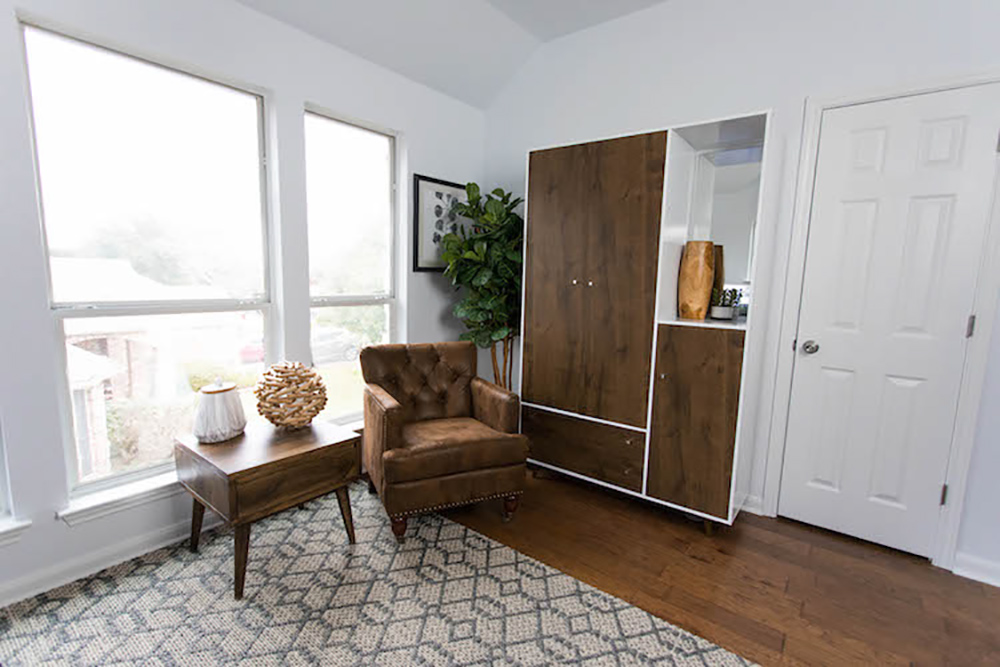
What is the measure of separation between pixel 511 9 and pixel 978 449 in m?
3.26

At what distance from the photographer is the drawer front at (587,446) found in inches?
96.8

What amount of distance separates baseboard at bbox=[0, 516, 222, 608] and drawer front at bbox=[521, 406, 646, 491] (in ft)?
5.85

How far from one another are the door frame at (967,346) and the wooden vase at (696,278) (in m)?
0.42

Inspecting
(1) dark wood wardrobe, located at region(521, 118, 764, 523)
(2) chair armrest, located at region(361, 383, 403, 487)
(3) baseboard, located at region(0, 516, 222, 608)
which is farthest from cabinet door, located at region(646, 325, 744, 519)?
(3) baseboard, located at region(0, 516, 222, 608)

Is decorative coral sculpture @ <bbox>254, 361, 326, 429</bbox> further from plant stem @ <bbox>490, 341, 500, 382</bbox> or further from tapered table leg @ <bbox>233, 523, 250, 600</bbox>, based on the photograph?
plant stem @ <bbox>490, 341, 500, 382</bbox>

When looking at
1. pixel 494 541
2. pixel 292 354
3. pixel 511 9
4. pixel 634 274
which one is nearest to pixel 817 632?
pixel 494 541

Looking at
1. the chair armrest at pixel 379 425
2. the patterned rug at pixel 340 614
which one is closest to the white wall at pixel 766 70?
the patterned rug at pixel 340 614

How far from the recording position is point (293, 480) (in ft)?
6.09

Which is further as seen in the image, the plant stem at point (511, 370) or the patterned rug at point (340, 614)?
the plant stem at point (511, 370)

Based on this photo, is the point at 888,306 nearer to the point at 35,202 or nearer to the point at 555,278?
the point at 555,278

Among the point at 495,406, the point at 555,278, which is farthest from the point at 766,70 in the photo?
the point at 495,406

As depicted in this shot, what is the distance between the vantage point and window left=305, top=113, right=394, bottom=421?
266 centimetres

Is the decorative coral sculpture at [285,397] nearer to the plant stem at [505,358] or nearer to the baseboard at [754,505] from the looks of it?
the plant stem at [505,358]

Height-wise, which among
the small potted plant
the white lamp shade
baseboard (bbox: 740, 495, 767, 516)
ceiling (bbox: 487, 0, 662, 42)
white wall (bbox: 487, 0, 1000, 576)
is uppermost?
ceiling (bbox: 487, 0, 662, 42)
